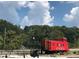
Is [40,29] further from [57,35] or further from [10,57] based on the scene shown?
[10,57]

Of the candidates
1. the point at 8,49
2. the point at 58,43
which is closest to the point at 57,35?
the point at 58,43

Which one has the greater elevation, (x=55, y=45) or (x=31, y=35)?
(x=31, y=35)

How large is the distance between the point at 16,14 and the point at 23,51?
55 cm

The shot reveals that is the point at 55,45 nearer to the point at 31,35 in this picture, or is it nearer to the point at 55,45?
the point at 55,45

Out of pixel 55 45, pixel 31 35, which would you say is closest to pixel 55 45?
pixel 55 45

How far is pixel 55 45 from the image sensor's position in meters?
4.57

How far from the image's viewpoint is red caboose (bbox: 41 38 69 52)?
4.55 m

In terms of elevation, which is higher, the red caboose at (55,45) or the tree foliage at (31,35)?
the tree foliage at (31,35)

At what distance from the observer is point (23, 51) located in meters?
4.61

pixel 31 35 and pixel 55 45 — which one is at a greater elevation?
pixel 31 35

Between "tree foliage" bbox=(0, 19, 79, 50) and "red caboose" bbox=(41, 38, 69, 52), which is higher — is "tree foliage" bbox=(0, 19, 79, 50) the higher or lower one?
the higher one

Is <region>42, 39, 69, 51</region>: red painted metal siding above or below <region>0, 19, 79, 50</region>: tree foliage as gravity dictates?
below

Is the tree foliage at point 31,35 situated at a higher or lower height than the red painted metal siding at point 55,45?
higher

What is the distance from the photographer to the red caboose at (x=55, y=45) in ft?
14.9
